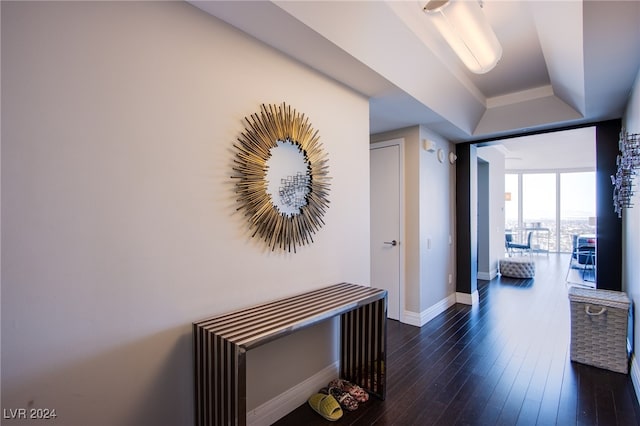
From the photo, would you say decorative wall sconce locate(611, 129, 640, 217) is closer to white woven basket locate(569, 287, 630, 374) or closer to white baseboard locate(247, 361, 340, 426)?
white woven basket locate(569, 287, 630, 374)

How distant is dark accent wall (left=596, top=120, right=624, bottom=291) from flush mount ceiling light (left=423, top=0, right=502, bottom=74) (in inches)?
93.5

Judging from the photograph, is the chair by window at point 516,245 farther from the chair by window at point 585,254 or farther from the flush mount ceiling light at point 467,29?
the flush mount ceiling light at point 467,29

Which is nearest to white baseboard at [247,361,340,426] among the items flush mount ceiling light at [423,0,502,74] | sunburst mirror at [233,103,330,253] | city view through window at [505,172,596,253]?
sunburst mirror at [233,103,330,253]

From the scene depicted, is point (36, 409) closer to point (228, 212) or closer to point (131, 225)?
point (131, 225)

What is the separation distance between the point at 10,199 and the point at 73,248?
25 centimetres

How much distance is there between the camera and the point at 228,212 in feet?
5.59

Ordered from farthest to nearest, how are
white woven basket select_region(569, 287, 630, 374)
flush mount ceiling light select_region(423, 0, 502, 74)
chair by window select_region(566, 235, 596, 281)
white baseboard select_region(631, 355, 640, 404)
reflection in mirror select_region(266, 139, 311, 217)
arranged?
chair by window select_region(566, 235, 596, 281) → white woven basket select_region(569, 287, 630, 374) → white baseboard select_region(631, 355, 640, 404) → reflection in mirror select_region(266, 139, 311, 217) → flush mount ceiling light select_region(423, 0, 502, 74)

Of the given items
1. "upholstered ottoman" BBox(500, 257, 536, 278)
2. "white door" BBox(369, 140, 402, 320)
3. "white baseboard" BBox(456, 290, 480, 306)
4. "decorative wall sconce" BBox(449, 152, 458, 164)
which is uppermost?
"decorative wall sconce" BBox(449, 152, 458, 164)

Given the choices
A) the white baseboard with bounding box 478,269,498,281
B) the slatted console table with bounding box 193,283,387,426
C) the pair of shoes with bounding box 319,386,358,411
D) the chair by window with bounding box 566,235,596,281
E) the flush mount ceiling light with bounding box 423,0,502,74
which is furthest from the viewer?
the chair by window with bounding box 566,235,596,281

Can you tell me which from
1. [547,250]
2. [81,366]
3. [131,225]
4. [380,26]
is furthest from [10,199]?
[547,250]

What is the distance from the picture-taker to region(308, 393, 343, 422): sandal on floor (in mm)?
1966

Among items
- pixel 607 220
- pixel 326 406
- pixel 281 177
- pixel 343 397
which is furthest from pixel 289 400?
pixel 607 220

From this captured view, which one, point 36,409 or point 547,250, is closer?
point 36,409

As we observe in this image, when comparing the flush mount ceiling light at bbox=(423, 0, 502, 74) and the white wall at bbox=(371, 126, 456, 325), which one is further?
the white wall at bbox=(371, 126, 456, 325)
